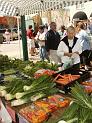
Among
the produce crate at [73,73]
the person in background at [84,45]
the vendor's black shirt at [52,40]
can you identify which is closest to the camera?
the produce crate at [73,73]

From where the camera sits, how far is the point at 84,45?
9.30 m

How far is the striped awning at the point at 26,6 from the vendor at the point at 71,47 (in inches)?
27.4

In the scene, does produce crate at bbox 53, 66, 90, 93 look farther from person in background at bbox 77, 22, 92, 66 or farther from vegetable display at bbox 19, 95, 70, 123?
person in background at bbox 77, 22, 92, 66

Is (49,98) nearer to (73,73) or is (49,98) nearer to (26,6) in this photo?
(73,73)

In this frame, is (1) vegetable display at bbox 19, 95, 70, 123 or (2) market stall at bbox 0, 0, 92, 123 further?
(1) vegetable display at bbox 19, 95, 70, 123

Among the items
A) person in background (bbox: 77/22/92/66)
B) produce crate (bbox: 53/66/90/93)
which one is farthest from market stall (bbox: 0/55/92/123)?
person in background (bbox: 77/22/92/66)

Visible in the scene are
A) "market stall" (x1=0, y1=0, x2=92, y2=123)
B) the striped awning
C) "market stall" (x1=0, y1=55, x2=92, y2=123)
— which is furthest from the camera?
the striped awning

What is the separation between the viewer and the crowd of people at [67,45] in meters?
5.63

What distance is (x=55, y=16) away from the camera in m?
32.2

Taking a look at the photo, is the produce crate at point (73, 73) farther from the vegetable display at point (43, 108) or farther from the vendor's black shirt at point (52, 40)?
the vendor's black shirt at point (52, 40)

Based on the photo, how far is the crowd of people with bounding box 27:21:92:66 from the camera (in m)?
5.63

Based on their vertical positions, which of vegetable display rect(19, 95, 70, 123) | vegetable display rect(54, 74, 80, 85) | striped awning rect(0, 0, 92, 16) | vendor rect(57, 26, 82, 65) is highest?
striped awning rect(0, 0, 92, 16)

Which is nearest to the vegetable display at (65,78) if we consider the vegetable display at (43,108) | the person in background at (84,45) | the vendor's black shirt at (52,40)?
the vegetable display at (43,108)

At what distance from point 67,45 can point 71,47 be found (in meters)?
0.09
